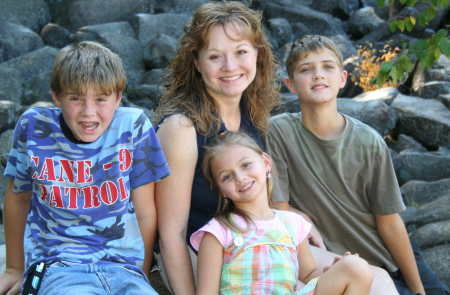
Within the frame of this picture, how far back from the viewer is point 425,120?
21.9 feet

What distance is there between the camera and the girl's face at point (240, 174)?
250cm

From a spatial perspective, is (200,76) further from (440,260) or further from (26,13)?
(26,13)

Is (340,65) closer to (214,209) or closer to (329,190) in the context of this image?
(329,190)

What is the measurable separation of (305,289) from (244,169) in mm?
513

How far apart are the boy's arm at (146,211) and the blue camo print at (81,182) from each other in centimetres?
4

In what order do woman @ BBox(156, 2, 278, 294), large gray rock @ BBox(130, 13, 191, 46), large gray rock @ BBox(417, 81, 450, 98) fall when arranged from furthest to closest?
large gray rock @ BBox(130, 13, 191, 46) → large gray rock @ BBox(417, 81, 450, 98) → woman @ BBox(156, 2, 278, 294)

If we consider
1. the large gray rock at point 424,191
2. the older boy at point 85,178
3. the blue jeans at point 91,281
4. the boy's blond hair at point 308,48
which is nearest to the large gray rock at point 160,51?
the large gray rock at point 424,191

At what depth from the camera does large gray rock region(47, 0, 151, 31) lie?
32.3ft

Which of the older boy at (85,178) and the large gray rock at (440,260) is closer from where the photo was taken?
the older boy at (85,178)

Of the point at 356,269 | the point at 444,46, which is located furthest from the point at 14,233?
the point at 444,46

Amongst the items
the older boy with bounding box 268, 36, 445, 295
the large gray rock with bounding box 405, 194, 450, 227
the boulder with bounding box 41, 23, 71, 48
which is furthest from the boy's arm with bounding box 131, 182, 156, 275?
the boulder with bounding box 41, 23, 71, 48

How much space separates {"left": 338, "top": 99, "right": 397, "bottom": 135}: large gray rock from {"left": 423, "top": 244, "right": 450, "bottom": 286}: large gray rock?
2.64m

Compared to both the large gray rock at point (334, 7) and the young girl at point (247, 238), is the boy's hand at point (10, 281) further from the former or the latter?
the large gray rock at point (334, 7)

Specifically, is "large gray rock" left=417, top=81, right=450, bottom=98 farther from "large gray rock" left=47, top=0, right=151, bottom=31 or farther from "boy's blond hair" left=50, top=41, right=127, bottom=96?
"boy's blond hair" left=50, top=41, right=127, bottom=96
